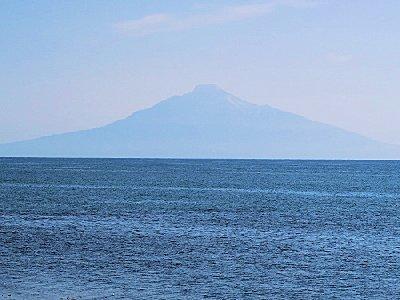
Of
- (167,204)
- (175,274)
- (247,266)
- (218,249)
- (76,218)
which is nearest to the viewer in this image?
(175,274)

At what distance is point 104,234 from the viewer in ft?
144

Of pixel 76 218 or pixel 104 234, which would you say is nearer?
pixel 104 234

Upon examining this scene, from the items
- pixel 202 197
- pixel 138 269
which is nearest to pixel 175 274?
pixel 138 269

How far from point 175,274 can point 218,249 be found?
7999 millimetres

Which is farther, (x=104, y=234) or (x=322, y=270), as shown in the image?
(x=104, y=234)

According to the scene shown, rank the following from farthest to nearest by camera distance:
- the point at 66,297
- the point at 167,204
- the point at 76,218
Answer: the point at 167,204 < the point at 76,218 < the point at 66,297

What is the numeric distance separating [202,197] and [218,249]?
47007 mm

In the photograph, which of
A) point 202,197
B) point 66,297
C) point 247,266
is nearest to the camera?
point 66,297

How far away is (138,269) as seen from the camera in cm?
3100

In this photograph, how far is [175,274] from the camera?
1179 inches

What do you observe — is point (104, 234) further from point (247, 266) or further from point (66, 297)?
point (66, 297)

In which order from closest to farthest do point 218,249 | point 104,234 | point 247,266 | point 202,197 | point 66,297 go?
1. point 66,297
2. point 247,266
3. point 218,249
4. point 104,234
5. point 202,197

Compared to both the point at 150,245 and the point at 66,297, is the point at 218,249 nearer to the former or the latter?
the point at 150,245

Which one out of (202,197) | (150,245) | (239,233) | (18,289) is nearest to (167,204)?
(202,197)
